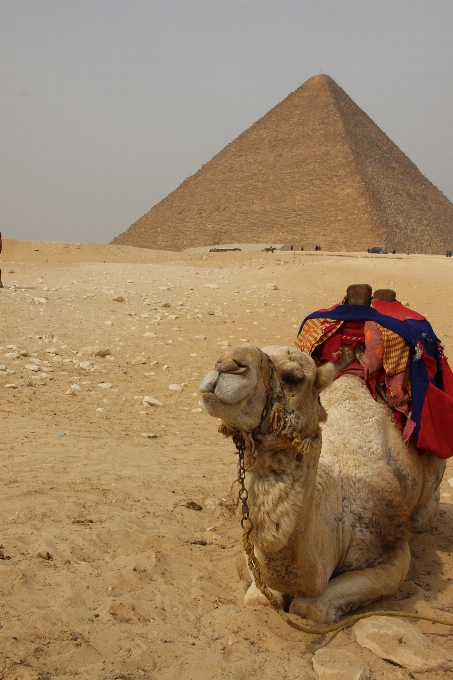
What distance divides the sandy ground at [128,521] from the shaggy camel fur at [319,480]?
8.7 inches

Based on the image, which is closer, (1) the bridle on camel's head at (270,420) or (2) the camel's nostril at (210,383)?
(2) the camel's nostril at (210,383)

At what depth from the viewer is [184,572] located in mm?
3385

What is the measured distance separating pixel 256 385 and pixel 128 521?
5.86ft

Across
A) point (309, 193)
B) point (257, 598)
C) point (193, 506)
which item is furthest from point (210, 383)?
point (309, 193)

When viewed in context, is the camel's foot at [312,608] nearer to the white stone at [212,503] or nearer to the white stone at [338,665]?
the white stone at [338,665]

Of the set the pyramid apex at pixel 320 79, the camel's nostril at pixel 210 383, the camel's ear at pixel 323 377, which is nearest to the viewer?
the camel's nostril at pixel 210 383

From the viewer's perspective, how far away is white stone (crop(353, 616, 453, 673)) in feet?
8.94

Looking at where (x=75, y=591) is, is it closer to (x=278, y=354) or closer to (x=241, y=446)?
(x=241, y=446)

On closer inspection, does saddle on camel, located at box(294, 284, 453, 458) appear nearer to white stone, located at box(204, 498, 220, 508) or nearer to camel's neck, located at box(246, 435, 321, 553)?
white stone, located at box(204, 498, 220, 508)

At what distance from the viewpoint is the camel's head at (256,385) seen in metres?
2.24

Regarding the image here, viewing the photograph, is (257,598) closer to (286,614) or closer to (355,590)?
(286,614)

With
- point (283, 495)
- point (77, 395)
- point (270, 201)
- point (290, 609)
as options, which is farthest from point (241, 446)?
point (270, 201)

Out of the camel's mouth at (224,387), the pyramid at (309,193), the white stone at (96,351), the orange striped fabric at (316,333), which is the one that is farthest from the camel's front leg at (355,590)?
the pyramid at (309,193)

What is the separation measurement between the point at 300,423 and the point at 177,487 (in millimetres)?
2271
